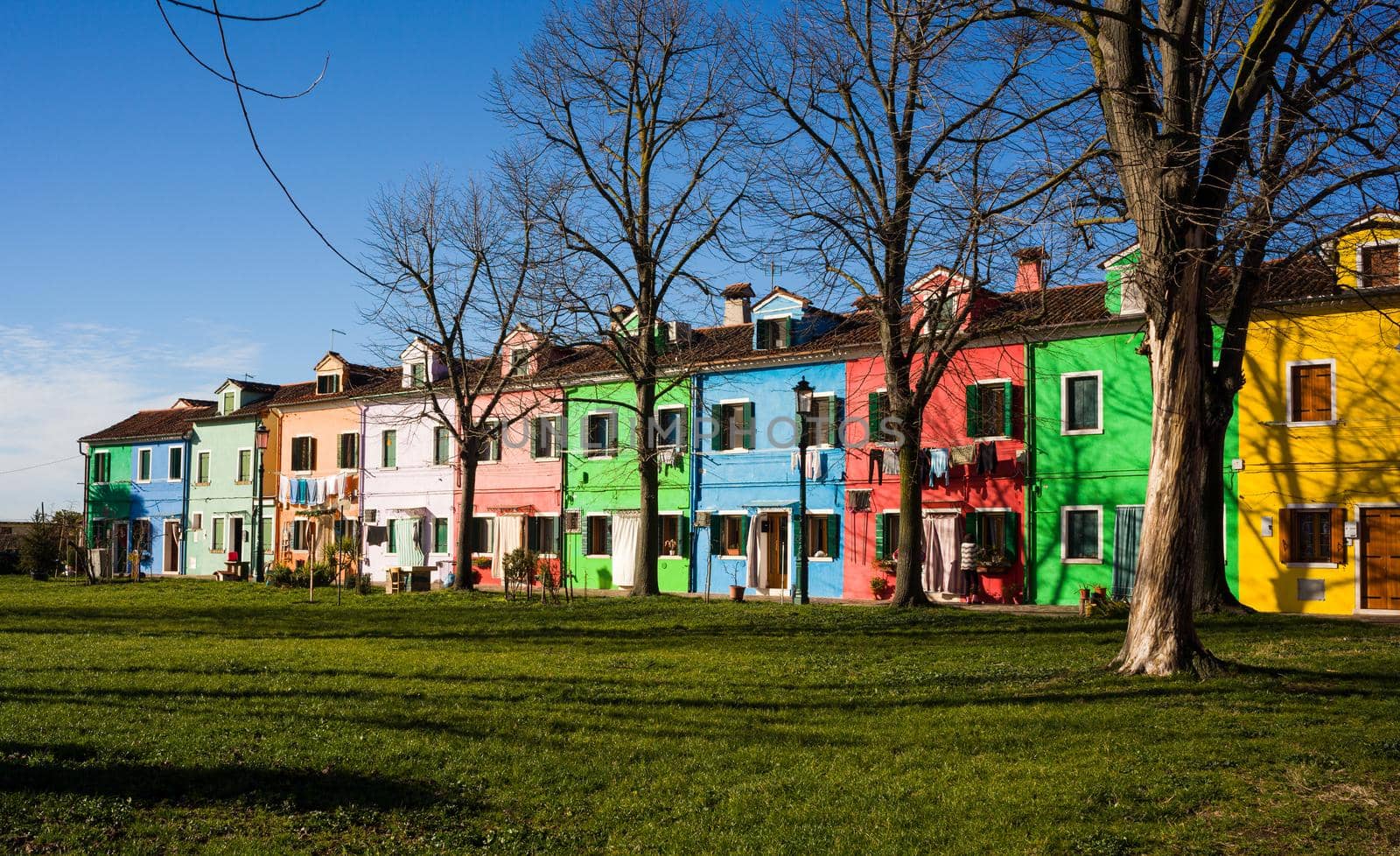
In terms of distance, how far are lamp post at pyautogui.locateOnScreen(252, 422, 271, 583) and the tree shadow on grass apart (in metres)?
28.6

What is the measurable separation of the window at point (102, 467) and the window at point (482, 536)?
22.8 m

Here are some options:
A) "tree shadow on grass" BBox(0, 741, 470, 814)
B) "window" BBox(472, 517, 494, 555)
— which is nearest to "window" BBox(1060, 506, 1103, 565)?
"window" BBox(472, 517, 494, 555)

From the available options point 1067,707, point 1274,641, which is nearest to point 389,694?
point 1067,707

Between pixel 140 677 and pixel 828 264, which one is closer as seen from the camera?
pixel 140 677

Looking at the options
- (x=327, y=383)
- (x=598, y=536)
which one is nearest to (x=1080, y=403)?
(x=598, y=536)

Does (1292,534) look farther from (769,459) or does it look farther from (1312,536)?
(769,459)

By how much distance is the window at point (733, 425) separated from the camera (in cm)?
3341

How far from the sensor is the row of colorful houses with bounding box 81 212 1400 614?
24531 mm

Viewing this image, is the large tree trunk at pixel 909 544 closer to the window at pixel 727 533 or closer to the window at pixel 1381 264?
the window at pixel 1381 264

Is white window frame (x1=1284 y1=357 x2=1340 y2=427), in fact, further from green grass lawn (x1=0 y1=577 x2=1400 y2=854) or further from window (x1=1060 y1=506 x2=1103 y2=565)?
green grass lawn (x1=0 y1=577 x2=1400 y2=854)

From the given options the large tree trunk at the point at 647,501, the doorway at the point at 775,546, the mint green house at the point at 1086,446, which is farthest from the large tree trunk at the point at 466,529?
the mint green house at the point at 1086,446

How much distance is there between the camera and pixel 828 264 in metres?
14.5

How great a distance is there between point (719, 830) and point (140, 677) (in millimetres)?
8065

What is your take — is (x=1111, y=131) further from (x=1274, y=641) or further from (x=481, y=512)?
(x=481, y=512)
